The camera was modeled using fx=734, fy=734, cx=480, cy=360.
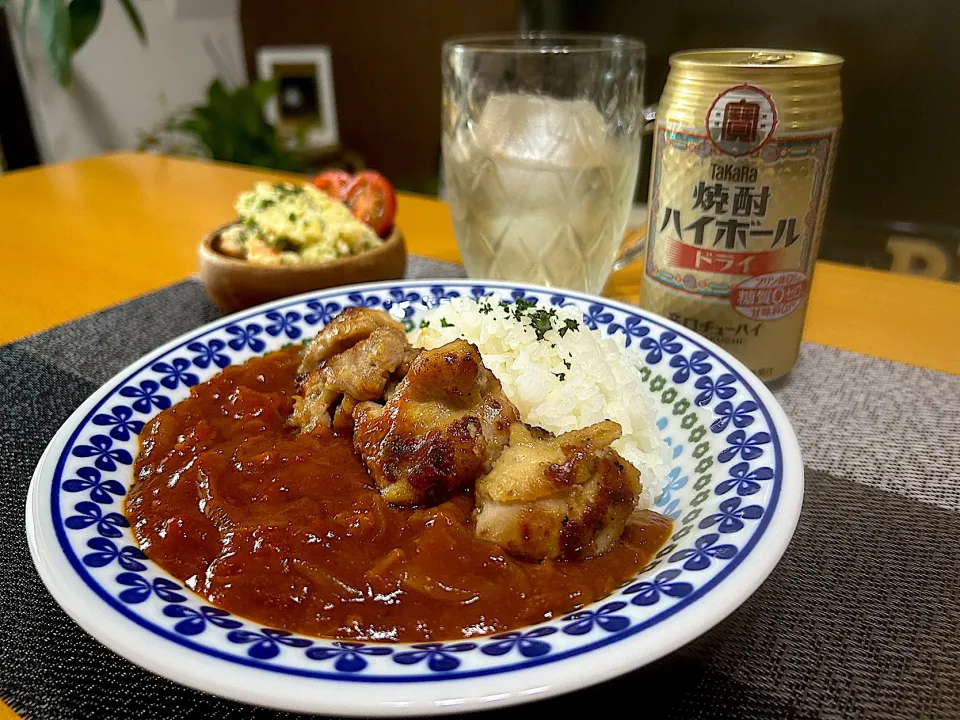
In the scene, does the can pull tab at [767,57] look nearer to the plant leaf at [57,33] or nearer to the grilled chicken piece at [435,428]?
the grilled chicken piece at [435,428]

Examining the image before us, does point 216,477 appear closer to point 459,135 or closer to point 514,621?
point 514,621

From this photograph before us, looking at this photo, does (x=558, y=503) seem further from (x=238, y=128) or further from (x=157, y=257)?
(x=238, y=128)

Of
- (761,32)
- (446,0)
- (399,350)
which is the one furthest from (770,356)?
(446,0)

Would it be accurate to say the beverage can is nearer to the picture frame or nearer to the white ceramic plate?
the white ceramic plate

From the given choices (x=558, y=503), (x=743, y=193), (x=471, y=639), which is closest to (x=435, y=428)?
(x=558, y=503)

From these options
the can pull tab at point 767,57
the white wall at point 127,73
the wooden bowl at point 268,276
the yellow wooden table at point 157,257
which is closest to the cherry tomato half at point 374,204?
the wooden bowl at point 268,276

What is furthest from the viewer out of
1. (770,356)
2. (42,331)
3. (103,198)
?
(103,198)
